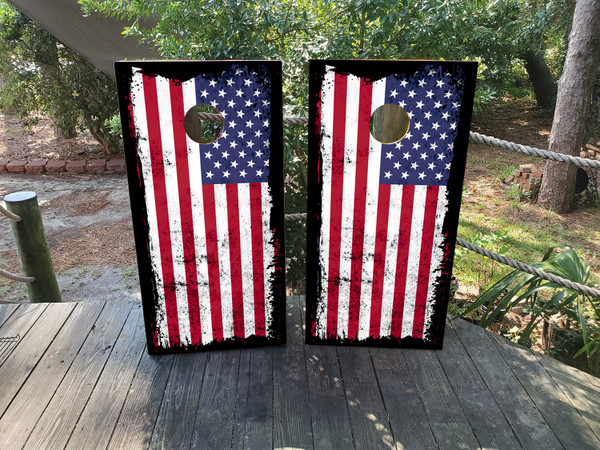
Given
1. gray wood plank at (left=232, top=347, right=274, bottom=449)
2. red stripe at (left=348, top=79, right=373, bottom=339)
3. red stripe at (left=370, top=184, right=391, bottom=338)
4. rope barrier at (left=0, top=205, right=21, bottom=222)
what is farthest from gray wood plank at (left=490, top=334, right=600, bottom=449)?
rope barrier at (left=0, top=205, right=21, bottom=222)

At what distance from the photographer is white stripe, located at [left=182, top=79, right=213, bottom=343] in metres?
1.86

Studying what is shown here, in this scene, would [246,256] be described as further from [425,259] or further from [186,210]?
[425,259]

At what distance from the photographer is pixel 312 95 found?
1.89 metres

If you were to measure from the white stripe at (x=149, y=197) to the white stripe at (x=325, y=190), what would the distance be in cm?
65

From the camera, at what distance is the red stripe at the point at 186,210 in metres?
1.86

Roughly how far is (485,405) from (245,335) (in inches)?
38.7

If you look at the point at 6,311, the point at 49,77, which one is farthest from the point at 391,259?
the point at 49,77

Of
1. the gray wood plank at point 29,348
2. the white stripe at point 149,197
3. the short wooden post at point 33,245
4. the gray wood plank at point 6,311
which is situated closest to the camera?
the white stripe at point 149,197

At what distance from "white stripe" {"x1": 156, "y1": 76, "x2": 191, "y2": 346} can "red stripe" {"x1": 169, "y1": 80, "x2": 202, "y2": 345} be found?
0.01m

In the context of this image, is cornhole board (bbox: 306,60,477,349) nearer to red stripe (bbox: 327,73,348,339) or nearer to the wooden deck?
red stripe (bbox: 327,73,348,339)

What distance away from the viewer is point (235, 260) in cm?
208

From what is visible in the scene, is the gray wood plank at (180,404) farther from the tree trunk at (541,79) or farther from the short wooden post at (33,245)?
the tree trunk at (541,79)

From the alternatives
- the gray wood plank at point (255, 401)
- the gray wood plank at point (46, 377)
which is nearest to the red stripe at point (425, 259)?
the gray wood plank at point (255, 401)

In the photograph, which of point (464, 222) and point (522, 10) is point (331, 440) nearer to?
point (464, 222)
